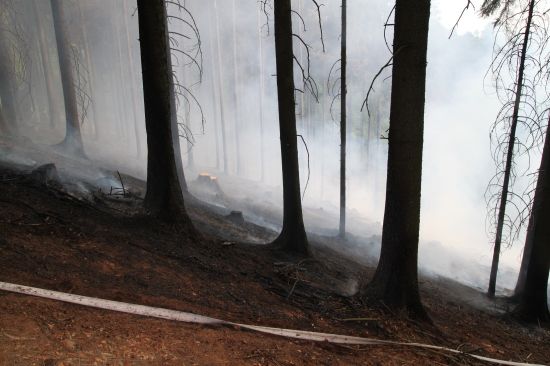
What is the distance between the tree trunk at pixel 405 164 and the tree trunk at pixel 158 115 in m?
3.12

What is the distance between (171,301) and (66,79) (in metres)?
12.5

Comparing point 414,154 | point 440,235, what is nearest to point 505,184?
point 414,154

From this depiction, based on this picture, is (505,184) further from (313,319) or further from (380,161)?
(380,161)

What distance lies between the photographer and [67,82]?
14.2m

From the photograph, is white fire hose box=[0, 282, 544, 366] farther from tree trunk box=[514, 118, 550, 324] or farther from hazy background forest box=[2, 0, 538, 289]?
hazy background forest box=[2, 0, 538, 289]

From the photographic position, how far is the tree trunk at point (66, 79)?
13.9 metres

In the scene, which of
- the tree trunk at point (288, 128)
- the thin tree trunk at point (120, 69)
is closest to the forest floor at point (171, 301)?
the tree trunk at point (288, 128)

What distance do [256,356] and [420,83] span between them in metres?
3.66

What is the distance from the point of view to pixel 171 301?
14.4 feet

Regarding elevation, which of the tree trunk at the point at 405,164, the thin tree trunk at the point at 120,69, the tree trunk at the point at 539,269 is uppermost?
the thin tree trunk at the point at 120,69

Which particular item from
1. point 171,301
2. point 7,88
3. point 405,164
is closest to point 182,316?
point 171,301

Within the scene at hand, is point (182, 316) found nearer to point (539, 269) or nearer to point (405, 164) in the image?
point (405, 164)

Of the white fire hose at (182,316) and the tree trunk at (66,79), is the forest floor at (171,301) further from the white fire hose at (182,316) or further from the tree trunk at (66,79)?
the tree trunk at (66,79)

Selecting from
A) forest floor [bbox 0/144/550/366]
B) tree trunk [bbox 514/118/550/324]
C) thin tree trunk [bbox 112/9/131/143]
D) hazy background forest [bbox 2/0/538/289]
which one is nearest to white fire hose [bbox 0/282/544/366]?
forest floor [bbox 0/144/550/366]
